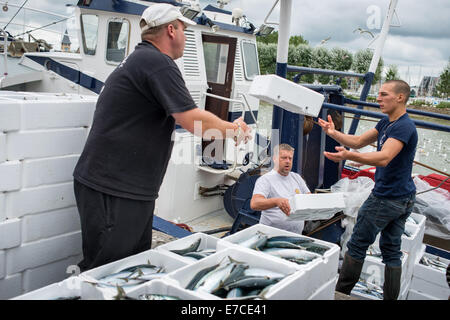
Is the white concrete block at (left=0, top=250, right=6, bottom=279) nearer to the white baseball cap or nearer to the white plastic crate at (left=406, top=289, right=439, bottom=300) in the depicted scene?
the white baseball cap

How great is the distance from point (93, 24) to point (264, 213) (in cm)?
436

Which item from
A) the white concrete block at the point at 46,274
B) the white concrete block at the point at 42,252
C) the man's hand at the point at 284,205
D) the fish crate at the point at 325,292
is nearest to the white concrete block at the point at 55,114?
the white concrete block at the point at 42,252

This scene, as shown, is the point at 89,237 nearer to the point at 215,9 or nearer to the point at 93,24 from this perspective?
the point at 93,24

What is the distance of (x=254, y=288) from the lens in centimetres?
203

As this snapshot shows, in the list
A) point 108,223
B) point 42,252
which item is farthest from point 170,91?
point 42,252

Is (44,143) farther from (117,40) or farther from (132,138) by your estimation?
(117,40)

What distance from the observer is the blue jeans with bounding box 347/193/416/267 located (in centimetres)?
368

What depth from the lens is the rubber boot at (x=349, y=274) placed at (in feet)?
12.7

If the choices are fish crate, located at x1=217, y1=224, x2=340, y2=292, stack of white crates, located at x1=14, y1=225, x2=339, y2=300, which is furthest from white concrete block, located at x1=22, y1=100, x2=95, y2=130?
fish crate, located at x1=217, y1=224, x2=340, y2=292

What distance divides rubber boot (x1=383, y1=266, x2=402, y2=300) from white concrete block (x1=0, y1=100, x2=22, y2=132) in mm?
3195

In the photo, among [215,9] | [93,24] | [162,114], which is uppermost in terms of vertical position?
[215,9]

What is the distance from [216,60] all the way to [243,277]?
18.2 feet

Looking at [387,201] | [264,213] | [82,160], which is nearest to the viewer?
[82,160]
